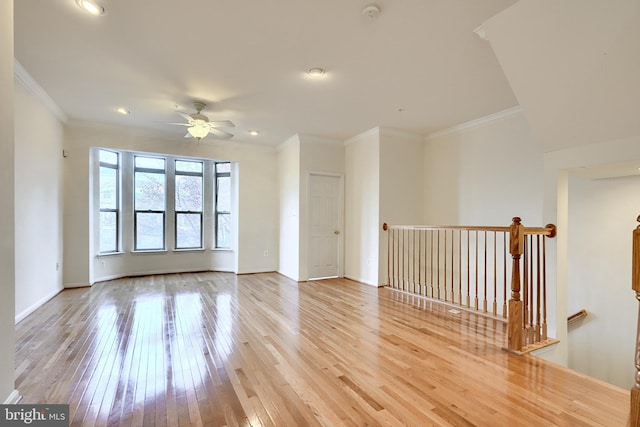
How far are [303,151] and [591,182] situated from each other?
4.49 m

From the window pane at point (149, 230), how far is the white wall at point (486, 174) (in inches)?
220

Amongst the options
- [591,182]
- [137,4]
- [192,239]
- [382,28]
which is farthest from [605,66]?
[192,239]

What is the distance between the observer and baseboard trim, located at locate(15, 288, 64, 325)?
3244mm

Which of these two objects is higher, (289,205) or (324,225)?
(289,205)

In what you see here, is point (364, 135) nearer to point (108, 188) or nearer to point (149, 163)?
point (149, 163)

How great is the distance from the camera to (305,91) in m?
3.64

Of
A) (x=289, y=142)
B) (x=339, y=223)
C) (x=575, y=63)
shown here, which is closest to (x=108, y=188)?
(x=289, y=142)

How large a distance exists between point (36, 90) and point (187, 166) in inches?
120

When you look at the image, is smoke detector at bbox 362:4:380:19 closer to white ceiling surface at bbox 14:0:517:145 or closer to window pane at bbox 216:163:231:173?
white ceiling surface at bbox 14:0:517:145

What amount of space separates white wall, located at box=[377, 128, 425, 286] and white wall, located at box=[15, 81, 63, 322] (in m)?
4.86

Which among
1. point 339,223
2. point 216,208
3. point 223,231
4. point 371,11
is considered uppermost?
point 371,11

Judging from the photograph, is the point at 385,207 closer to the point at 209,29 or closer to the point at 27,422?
the point at 209,29

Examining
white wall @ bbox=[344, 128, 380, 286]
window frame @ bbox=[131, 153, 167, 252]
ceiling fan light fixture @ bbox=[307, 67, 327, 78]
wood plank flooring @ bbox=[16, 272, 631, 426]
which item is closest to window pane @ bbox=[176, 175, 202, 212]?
window frame @ bbox=[131, 153, 167, 252]

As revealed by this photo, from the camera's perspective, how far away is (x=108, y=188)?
18.6ft
